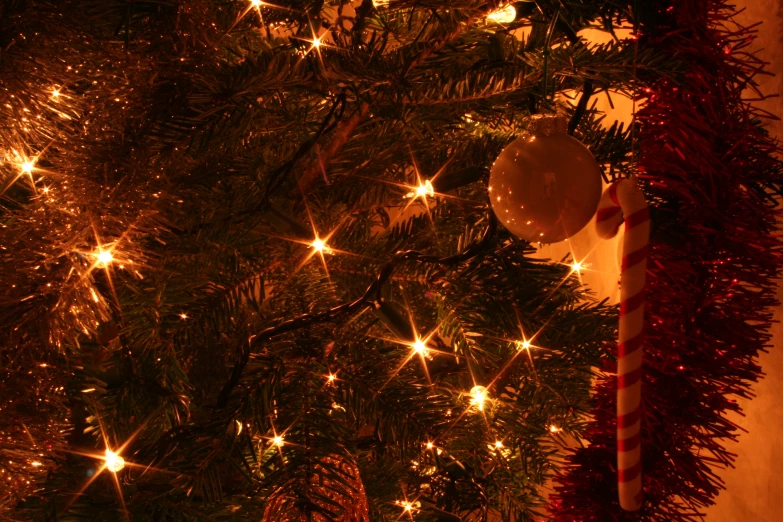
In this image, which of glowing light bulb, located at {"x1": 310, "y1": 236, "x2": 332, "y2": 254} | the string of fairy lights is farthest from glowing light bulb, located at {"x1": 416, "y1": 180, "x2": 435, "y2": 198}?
glowing light bulb, located at {"x1": 310, "y1": 236, "x2": 332, "y2": 254}

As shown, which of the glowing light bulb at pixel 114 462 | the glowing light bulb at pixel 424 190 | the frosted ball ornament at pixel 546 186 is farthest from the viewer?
the glowing light bulb at pixel 424 190

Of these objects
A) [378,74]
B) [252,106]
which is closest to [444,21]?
[378,74]

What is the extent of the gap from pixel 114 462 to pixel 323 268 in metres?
0.27

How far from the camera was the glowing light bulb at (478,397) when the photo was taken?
0.58m

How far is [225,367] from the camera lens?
2.16 ft

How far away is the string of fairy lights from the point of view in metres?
0.48

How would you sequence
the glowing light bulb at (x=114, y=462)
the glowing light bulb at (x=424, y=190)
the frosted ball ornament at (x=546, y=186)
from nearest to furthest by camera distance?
the frosted ball ornament at (x=546, y=186) → the glowing light bulb at (x=114, y=462) → the glowing light bulb at (x=424, y=190)

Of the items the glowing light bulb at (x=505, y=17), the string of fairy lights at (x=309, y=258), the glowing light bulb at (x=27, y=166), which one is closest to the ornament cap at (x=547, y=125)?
the string of fairy lights at (x=309, y=258)

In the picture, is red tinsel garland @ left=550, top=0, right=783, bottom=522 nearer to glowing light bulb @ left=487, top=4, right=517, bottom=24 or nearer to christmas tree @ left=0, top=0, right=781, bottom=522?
christmas tree @ left=0, top=0, right=781, bottom=522

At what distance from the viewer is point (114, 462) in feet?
1.72

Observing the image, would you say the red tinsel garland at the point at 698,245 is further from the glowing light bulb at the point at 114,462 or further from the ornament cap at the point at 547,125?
the glowing light bulb at the point at 114,462

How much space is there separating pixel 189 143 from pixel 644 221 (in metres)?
0.38

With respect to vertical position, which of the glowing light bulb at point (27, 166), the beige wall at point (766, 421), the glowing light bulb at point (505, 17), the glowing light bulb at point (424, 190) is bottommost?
the beige wall at point (766, 421)

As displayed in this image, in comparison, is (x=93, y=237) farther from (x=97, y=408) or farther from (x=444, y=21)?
(x=444, y=21)
